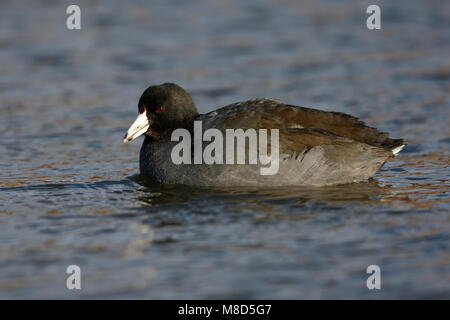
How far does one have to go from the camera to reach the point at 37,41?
13625 millimetres

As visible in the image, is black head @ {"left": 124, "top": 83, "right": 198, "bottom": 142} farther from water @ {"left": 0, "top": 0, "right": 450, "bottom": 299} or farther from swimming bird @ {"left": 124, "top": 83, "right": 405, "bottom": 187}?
water @ {"left": 0, "top": 0, "right": 450, "bottom": 299}

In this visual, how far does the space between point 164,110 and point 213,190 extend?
108cm

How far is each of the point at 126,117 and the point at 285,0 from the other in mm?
6445

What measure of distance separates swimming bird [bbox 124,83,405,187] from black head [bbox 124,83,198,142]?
0.03 feet

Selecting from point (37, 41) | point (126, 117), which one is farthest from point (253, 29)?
point (126, 117)

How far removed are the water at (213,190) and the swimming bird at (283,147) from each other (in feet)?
0.51

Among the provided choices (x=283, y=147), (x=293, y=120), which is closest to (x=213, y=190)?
(x=283, y=147)

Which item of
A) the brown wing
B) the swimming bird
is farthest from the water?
the brown wing

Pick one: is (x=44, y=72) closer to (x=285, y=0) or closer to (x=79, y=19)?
(x=79, y=19)

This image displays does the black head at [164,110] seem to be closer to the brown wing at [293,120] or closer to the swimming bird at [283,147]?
the swimming bird at [283,147]

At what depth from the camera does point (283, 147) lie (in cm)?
725

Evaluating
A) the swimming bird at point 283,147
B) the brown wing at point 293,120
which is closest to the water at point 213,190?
the swimming bird at point 283,147

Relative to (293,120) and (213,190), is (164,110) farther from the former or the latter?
(293,120)

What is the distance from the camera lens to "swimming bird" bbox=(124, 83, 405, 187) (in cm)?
728
